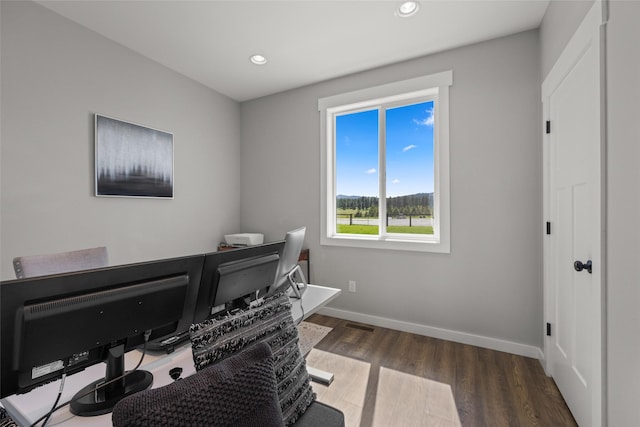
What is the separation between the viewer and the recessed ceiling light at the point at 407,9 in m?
2.05

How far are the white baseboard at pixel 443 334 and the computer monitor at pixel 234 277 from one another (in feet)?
6.26

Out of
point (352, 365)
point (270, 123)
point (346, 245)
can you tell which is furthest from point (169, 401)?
point (270, 123)

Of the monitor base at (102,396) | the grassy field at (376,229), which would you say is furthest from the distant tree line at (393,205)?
the monitor base at (102,396)

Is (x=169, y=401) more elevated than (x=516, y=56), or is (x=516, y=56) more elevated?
(x=516, y=56)

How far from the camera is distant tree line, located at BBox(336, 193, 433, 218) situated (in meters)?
2.90

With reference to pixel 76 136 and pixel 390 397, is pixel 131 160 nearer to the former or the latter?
pixel 76 136

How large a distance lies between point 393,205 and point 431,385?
1.70m

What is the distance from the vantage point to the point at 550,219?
2.03 m

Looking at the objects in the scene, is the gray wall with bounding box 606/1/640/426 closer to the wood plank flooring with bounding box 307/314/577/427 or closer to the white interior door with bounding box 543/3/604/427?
the white interior door with bounding box 543/3/604/427

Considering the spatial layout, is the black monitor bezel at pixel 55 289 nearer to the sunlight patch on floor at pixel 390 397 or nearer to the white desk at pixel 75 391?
the white desk at pixel 75 391

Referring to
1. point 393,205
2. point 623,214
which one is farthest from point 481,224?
point 623,214

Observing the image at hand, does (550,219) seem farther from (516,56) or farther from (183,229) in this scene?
(183,229)

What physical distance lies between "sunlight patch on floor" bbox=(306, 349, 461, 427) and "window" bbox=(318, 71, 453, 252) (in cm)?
121

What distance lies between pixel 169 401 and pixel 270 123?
11.1 feet
